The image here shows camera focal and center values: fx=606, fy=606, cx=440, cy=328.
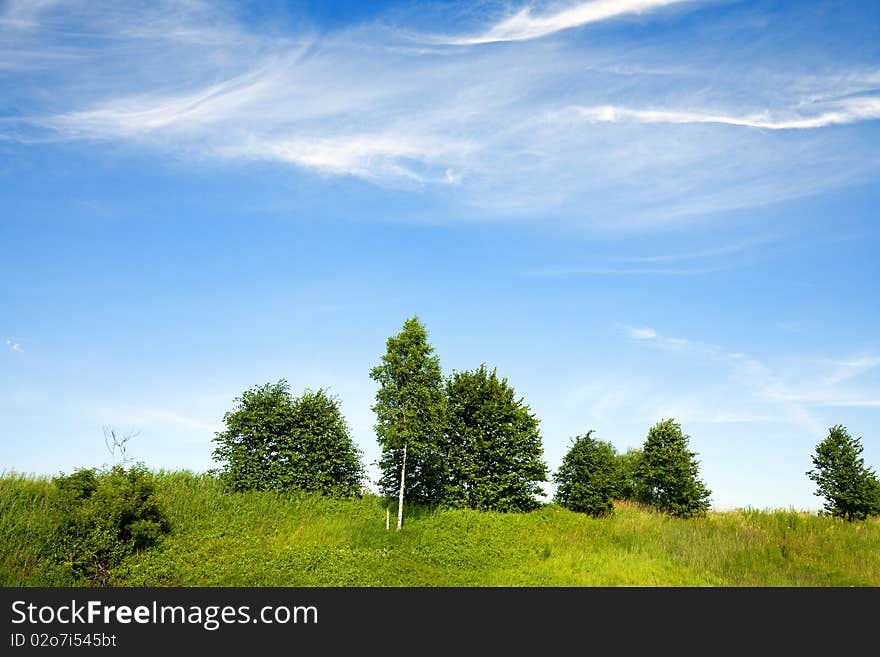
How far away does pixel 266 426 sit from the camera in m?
36.5

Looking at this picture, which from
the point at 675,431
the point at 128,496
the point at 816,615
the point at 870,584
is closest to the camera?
the point at 816,615

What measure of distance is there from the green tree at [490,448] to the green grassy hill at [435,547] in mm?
1722

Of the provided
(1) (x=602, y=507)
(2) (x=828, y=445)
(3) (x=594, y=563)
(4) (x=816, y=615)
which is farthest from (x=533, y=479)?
(2) (x=828, y=445)

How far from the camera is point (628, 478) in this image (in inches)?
1902

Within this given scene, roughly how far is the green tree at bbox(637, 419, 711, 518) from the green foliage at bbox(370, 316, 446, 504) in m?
16.2

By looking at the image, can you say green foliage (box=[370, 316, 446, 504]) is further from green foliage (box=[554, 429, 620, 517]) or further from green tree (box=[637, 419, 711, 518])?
green tree (box=[637, 419, 711, 518])

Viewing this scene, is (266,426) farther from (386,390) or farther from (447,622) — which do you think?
(447,622)

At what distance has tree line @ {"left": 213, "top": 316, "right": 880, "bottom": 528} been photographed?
34.3 metres

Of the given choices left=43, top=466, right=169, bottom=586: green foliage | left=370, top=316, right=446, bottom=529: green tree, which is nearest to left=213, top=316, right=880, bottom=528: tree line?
left=370, top=316, right=446, bottom=529: green tree

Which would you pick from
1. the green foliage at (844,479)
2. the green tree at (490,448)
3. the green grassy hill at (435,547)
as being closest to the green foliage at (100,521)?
the green grassy hill at (435,547)

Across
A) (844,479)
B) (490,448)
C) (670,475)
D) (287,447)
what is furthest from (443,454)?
(844,479)

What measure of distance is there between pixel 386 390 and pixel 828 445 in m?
31.8

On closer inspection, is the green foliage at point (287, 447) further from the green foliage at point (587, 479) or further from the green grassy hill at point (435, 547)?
the green foliage at point (587, 479)

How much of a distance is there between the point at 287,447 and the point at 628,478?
90.0 feet
